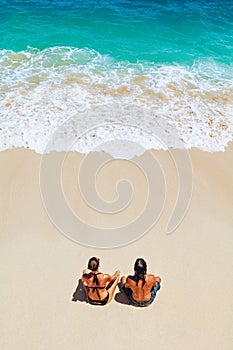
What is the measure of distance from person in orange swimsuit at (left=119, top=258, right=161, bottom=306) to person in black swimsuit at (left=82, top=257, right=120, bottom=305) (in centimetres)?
24

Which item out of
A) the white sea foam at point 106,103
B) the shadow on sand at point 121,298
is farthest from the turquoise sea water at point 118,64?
the shadow on sand at point 121,298

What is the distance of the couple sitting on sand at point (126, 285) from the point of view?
4551 millimetres

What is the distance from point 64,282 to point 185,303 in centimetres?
207

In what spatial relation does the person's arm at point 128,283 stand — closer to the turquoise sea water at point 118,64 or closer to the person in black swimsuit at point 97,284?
the person in black swimsuit at point 97,284

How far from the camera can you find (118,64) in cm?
1254

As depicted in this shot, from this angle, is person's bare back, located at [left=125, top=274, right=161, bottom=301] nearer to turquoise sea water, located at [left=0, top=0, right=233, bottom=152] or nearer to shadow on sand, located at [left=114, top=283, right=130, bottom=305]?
shadow on sand, located at [left=114, top=283, right=130, bottom=305]

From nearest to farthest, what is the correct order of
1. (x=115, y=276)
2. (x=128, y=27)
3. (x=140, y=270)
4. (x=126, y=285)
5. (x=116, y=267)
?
(x=140, y=270)
(x=126, y=285)
(x=115, y=276)
(x=116, y=267)
(x=128, y=27)

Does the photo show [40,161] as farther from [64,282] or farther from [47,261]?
[64,282]

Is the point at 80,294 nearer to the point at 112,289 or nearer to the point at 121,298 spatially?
the point at 112,289

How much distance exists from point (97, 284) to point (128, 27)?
14.1 m

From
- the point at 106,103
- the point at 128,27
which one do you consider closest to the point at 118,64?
the point at 106,103

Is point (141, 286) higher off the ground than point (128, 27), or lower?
lower

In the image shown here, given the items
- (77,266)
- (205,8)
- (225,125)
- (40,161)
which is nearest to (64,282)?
(77,266)

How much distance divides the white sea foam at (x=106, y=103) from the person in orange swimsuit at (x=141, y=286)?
152 inches
